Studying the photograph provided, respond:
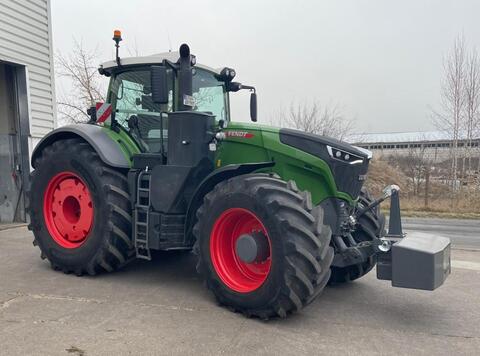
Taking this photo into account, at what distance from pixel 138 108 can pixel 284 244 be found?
109 inches

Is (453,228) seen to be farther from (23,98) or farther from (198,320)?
(23,98)

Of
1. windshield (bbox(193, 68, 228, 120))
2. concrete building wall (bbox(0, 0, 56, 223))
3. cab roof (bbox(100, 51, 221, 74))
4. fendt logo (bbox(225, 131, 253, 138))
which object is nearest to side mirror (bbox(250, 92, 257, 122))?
windshield (bbox(193, 68, 228, 120))

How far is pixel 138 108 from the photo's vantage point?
5371 millimetres

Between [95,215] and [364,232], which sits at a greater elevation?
[95,215]

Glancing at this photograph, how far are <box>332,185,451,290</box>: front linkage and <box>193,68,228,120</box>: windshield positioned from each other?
2.08 metres

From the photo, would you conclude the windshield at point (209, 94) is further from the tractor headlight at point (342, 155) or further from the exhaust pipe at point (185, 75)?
the tractor headlight at point (342, 155)

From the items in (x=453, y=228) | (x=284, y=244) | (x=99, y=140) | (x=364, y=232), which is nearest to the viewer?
(x=284, y=244)

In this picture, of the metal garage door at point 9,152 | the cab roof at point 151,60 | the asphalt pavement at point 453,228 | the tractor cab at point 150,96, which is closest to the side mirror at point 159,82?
the tractor cab at point 150,96

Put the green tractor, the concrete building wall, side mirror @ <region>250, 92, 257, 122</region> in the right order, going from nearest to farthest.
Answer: the green tractor
side mirror @ <region>250, 92, 257, 122</region>
the concrete building wall

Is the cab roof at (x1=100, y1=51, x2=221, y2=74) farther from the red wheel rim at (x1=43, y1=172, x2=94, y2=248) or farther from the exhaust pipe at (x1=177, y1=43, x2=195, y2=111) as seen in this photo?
the red wheel rim at (x1=43, y1=172, x2=94, y2=248)

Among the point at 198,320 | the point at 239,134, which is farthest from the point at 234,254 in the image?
the point at 239,134

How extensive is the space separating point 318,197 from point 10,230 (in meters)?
6.70

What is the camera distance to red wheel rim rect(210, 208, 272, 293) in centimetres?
400

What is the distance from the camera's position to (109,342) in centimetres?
331
